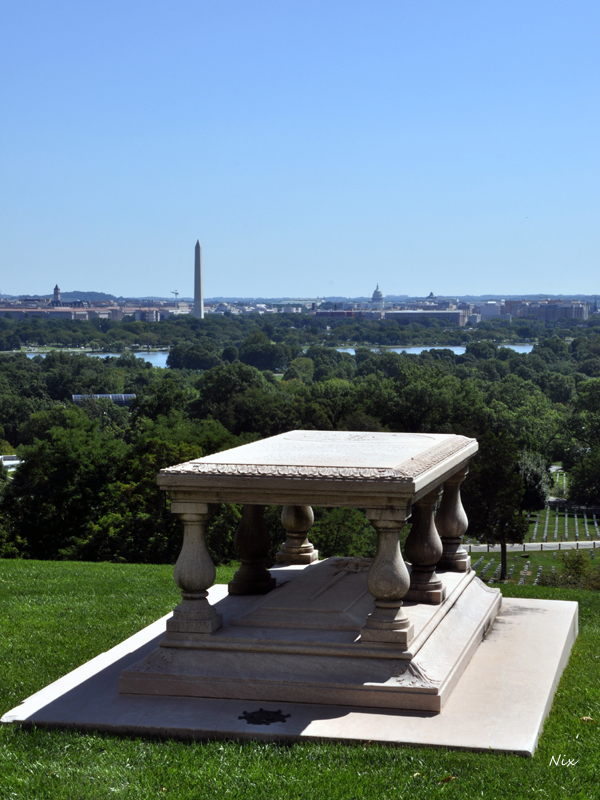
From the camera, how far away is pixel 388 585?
8141mm

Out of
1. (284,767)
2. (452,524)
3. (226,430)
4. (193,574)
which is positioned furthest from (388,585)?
(226,430)

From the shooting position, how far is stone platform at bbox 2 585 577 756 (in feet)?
23.4

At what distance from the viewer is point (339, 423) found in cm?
7056

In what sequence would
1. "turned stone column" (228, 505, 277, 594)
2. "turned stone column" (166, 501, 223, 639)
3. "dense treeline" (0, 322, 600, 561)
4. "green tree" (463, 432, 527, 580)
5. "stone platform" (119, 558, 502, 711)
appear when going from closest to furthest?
"stone platform" (119, 558, 502, 711) < "turned stone column" (166, 501, 223, 639) < "turned stone column" (228, 505, 277, 594) < "dense treeline" (0, 322, 600, 561) < "green tree" (463, 432, 527, 580)

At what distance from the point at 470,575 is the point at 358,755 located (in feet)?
15.9

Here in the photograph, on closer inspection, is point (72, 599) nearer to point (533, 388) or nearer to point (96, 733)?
point (96, 733)

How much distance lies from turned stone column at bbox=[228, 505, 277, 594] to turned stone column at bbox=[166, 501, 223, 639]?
1942 millimetres

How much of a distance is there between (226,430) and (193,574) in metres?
44.0

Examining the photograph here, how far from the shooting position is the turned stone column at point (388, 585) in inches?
317

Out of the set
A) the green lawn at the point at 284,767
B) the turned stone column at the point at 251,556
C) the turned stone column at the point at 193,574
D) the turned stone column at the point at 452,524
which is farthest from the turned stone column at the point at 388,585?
the turned stone column at the point at 452,524

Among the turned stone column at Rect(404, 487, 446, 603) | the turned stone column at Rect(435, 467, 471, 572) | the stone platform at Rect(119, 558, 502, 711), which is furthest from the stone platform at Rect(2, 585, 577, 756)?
the turned stone column at Rect(435, 467, 471, 572)

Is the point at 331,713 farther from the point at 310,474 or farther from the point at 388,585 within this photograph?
the point at 310,474

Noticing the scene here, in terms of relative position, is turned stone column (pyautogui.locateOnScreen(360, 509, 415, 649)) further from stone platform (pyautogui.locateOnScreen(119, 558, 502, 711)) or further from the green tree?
the green tree

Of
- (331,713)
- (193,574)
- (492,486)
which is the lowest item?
(492,486)
